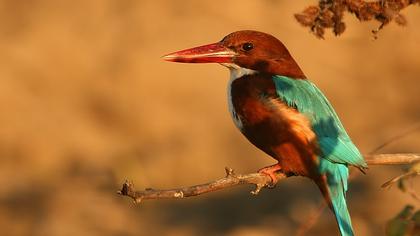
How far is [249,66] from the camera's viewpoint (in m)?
4.51

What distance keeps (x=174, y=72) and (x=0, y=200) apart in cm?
180

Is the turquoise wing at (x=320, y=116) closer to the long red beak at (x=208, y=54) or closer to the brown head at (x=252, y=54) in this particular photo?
the brown head at (x=252, y=54)

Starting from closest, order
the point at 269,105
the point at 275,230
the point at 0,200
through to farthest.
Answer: the point at 269,105 → the point at 275,230 → the point at 0,200

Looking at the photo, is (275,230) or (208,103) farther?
(208,103)

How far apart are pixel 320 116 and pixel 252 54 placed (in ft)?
1.37

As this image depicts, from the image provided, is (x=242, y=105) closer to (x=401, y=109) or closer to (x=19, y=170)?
(x=19, y=170)

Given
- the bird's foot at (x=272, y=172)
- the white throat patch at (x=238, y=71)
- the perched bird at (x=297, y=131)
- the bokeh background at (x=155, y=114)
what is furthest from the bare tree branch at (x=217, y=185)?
the bokeh background at (x=155, y=114)

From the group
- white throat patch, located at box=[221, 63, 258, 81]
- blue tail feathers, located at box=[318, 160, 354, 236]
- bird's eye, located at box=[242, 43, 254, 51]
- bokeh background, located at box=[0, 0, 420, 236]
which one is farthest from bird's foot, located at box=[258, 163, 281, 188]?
bokeh background, located at box=[0, 0, 420, 236]

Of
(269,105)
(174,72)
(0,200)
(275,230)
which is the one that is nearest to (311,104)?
(269,105)

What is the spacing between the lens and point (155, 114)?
27.0 ft

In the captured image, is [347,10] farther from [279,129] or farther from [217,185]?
[279,129]

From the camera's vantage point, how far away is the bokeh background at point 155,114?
7.13 meters

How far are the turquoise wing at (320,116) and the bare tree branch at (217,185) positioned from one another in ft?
0.70

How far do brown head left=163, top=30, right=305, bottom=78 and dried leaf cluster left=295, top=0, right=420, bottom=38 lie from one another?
950 mm
